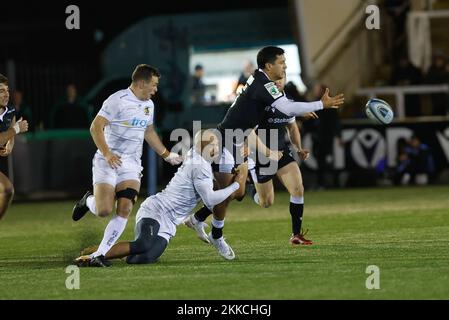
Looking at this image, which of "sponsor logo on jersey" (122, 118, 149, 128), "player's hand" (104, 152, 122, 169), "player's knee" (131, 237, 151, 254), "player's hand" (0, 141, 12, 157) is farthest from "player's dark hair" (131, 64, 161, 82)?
"player's hand" (0, 141, 12, 157)

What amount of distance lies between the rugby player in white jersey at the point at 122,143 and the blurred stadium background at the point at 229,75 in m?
8.12

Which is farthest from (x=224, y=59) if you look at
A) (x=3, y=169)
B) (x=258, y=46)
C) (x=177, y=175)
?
(x=177, y=175)

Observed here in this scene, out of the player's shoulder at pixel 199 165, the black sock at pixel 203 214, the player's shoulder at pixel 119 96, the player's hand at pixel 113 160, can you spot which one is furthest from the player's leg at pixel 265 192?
the player's hand at pixel 113 160

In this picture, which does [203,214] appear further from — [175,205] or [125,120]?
[125,120]

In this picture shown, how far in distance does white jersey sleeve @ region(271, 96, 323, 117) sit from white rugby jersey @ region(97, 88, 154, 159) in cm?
138

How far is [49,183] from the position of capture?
23.6 metres

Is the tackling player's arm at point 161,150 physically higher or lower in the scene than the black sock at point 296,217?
higher

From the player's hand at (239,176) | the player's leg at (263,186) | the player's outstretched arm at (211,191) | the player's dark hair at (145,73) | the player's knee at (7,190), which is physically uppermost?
the player's dark hair at (145,73)

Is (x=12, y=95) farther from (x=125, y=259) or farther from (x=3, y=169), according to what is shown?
(x=125, y=259)

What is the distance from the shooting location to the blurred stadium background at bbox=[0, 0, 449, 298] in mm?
23609

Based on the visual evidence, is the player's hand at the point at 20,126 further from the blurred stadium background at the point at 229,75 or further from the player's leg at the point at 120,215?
the blurred stadium background at the point at 229,75

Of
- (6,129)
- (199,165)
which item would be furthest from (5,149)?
(199,165)

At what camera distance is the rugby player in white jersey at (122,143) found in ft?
39.5

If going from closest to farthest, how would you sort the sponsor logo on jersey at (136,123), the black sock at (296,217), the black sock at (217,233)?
1. the black sock at (217,233)
2. the sponsor logo on jersey at (136,123)
3. the black sock at (296,217)
